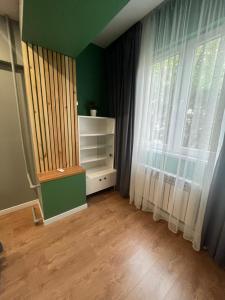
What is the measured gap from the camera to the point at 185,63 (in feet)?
4.95

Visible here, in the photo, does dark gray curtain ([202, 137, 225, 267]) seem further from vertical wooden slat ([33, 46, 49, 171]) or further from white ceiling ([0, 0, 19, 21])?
white ceiling ([0, 0, 19, 21])

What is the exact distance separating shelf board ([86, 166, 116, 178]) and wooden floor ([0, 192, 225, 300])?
2.47 ft

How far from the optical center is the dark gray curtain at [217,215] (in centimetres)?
132

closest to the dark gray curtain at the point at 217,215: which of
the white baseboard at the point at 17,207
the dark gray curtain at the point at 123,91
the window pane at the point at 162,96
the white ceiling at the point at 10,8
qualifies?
the window pane at the point at 162,96

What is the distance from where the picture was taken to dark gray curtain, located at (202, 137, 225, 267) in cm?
132

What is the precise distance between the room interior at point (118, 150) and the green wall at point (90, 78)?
0.02 meters

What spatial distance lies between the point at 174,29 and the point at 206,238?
2461 millimetres

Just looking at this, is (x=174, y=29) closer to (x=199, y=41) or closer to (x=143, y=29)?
(x=199, y=41)

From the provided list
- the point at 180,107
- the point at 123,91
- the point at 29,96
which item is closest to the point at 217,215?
the point at 180,107

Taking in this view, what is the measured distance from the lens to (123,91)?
2.29m

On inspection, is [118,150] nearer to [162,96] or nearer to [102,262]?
[162,96]

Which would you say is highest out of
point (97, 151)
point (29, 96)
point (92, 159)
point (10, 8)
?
point (10, 8)

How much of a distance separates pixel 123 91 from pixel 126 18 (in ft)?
3.06

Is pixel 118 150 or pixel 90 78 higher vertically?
pixel 90 78
